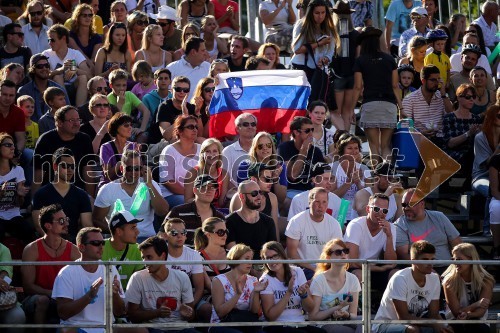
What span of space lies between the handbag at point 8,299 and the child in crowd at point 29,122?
4169 millimetres

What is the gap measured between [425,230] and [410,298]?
207 cm

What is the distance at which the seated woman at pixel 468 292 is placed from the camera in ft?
38.9

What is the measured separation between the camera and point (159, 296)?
1156 centimetres

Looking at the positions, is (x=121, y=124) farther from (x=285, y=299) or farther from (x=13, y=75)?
(x=285, y=299)

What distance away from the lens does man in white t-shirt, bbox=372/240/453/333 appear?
1171 cm

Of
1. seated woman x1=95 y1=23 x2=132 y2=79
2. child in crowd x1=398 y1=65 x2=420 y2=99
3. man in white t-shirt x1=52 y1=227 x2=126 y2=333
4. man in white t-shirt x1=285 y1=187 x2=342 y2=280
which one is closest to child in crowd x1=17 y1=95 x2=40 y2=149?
seated woman x1=95 y1=23 x2=132 y2=79

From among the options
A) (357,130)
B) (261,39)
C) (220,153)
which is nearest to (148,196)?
(220,153)

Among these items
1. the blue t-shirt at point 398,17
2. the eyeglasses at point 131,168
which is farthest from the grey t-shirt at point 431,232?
the blue t-shirt at point 398,17

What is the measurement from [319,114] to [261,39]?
4338 millimetres

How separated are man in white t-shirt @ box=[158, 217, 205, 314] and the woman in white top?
209 inches

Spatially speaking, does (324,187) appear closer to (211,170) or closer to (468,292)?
(211,170)

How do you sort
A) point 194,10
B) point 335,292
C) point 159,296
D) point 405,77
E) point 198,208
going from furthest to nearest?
point 194,10 < point 405,77 < point 198,208 < point 335,292 < point 159,296

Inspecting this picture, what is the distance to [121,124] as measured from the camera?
1433cm

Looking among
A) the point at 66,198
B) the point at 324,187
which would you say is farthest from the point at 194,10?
the point at 66,198
